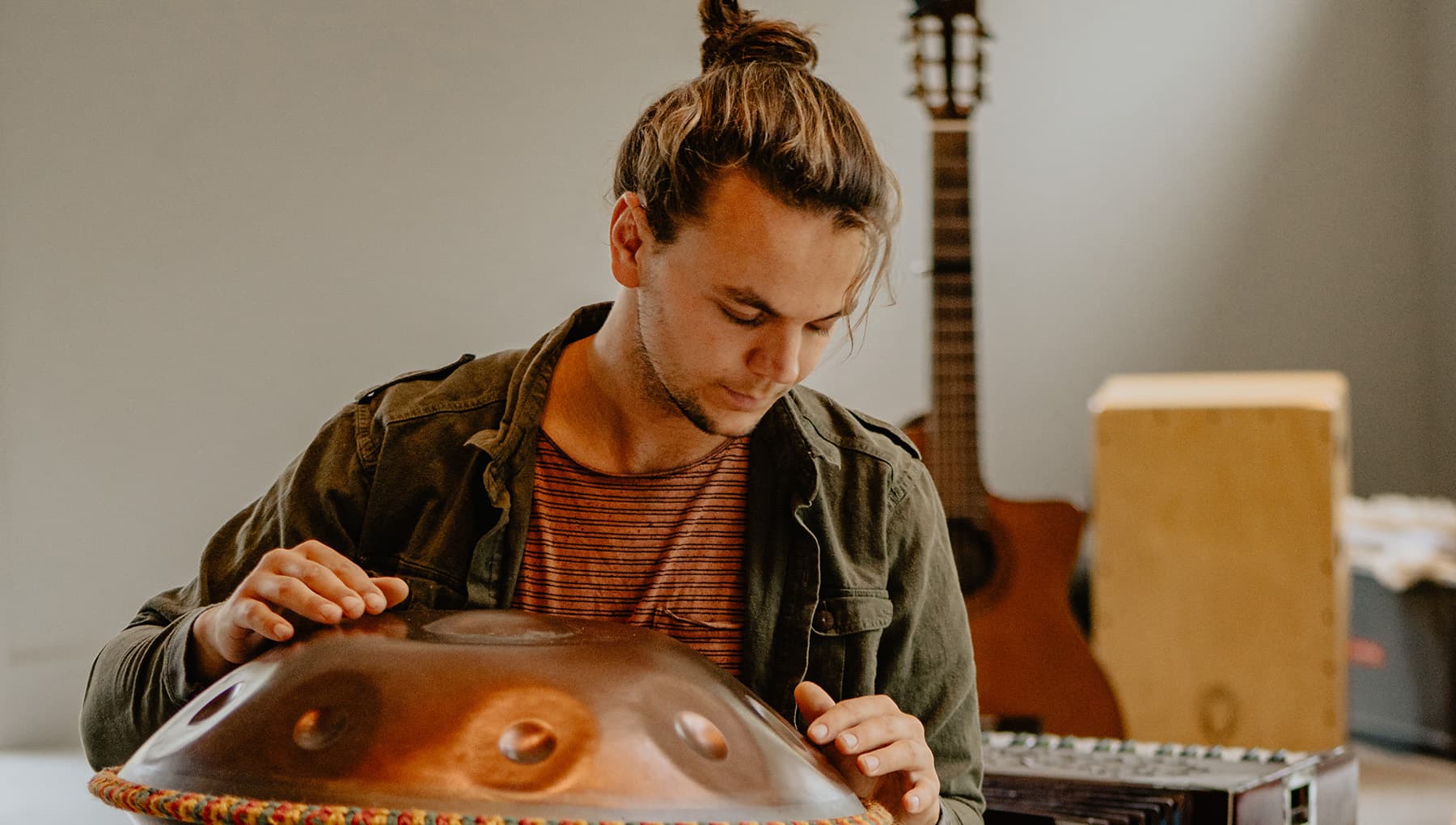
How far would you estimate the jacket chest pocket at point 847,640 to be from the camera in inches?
48.8

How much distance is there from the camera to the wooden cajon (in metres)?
2.74

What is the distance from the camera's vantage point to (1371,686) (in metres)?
3.03

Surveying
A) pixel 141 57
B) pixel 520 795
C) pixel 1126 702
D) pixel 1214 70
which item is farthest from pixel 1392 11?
pixel 520 795

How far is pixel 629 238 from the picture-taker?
1.26 meters

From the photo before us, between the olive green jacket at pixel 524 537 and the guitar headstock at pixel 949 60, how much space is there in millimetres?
1548

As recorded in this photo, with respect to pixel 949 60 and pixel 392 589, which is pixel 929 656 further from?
pixel 949 60

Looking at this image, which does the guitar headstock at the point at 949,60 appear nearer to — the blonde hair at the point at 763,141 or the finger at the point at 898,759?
the blonde hair at the point at 763,141

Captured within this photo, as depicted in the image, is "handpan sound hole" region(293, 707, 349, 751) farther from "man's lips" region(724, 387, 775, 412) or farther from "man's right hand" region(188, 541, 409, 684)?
"man's lips" region(724, 387, 775, 412)

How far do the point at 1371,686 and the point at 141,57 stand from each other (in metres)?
2.60

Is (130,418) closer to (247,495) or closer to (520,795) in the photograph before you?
(247,495)

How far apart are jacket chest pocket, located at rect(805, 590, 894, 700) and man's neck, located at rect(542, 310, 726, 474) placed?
0.18 metres

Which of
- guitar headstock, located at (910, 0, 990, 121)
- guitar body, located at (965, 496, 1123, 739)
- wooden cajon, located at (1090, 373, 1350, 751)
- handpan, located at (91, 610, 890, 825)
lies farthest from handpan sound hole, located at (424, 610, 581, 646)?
wooden cajon, located at (1090, 373, 1350, 751)

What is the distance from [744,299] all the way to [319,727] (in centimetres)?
50

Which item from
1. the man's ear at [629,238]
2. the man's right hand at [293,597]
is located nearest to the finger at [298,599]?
the man's right hand at [293,597]
